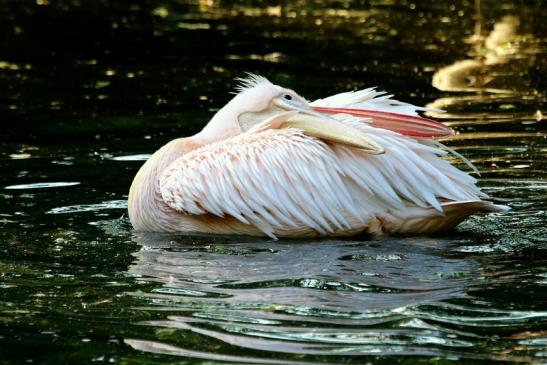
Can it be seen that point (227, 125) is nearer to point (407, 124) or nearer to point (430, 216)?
point (407, 124)

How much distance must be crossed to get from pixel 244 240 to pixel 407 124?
3.47ft

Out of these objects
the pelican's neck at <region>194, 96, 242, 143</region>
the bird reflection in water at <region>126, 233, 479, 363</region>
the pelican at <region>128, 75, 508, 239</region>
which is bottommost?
the bird reflection in water at <region>126, 233, 479, 363</region>

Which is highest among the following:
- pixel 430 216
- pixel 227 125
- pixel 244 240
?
pixel 227 125

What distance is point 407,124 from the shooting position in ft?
19.6

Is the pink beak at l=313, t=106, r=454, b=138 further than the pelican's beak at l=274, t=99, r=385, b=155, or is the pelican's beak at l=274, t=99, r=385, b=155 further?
the pink beak at l=313, t=106, r=454, b=138

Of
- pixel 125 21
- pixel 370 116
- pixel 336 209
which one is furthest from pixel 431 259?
pixel 125 21

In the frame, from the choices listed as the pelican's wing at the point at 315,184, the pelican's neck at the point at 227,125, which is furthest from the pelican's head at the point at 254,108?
the pelican's wing at the point at 315,184

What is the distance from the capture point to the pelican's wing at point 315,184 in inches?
226

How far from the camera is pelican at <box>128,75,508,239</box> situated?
5727mm

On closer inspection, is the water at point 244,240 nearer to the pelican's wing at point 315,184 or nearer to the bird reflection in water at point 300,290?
the bird reflection in water at point 300,290

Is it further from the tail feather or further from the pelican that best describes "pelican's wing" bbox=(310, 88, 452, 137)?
the tail feather

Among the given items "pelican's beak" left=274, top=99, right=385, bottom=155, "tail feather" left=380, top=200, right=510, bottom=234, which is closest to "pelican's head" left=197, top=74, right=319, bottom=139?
"pelican's beak" left=274, top=99, right=385, bottom=155

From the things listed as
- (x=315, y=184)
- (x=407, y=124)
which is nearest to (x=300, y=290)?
(x=315, y=184)

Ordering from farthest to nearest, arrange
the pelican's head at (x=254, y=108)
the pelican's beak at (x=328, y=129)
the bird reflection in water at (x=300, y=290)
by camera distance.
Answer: the pelican's head at (x=254, y=108), the pelican's beak at (x=328, y=129), the bird reflection in water at (x=300, y=290)
